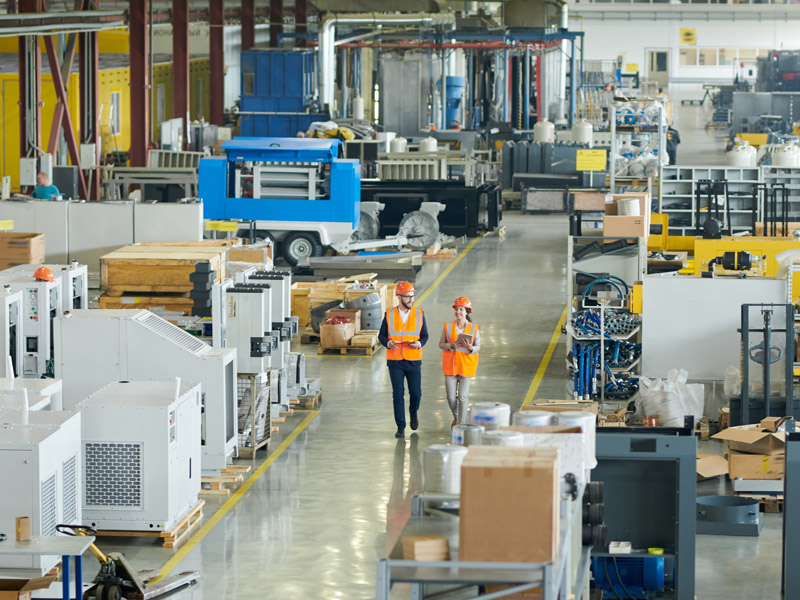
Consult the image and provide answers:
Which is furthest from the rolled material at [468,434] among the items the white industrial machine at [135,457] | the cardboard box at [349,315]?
the cardboard box at [349,315]

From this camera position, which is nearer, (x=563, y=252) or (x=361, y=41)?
(x=563, y=252)

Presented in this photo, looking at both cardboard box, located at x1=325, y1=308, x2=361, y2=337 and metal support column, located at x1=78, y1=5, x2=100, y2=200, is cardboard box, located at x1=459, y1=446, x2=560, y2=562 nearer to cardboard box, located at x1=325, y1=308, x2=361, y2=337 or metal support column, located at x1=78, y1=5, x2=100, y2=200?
cardboard box, located at x1=325, y1=308, x2=361, y2=337

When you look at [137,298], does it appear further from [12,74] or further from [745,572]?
[12,74]

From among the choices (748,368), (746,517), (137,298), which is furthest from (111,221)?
(746,517)

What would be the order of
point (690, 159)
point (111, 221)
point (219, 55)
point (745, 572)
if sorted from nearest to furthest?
point (745, 572) → point (111, 221) → point (219, 55) → point (690, 159)

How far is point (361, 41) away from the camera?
35.8 meters

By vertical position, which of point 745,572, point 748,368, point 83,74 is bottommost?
point 745,572

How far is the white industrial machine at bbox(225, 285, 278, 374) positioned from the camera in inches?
461

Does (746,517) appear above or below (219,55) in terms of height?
below

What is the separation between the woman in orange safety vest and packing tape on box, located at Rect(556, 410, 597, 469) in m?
4.81

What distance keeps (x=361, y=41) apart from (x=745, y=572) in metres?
28.2

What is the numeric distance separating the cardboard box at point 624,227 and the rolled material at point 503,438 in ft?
30.0

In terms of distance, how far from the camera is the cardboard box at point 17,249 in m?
14.4

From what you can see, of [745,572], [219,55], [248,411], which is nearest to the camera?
[745,572]
